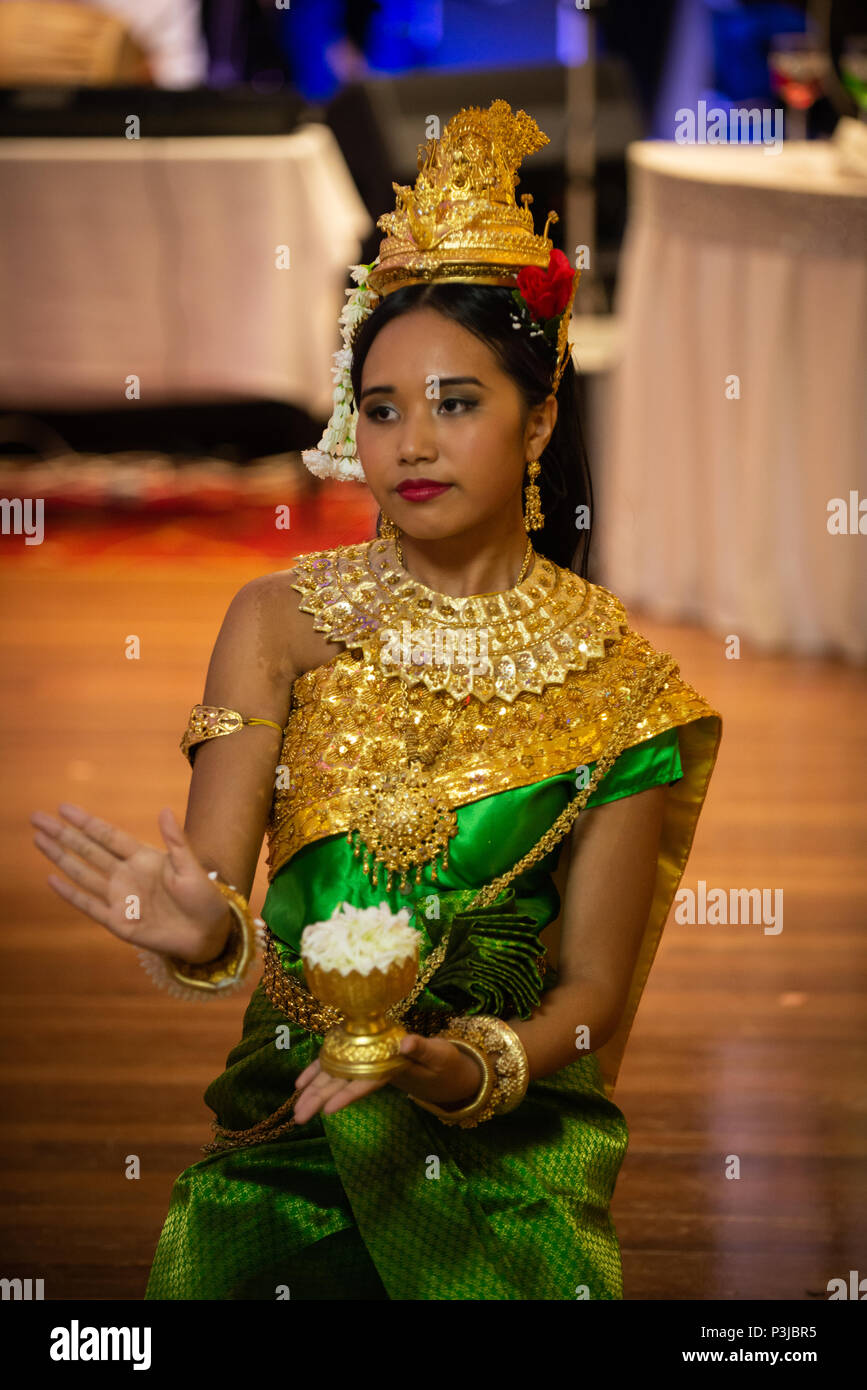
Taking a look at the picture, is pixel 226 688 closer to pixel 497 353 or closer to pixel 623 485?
pixel 497 353

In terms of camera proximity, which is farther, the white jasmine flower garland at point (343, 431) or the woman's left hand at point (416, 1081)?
the white jasmine flower garland at point (343, 431)

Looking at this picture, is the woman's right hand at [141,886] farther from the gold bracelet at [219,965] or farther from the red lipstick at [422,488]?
the red lipstick at [422,488]

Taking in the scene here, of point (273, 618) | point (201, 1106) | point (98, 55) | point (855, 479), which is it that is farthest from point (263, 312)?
point (273, 618)

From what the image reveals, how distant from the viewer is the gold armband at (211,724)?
2002 mm

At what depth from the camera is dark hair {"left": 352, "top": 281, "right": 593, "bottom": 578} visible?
1936 mm

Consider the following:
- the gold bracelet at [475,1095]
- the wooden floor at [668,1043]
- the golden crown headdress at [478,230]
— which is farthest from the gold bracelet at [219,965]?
the wooden floor at [668,1043]

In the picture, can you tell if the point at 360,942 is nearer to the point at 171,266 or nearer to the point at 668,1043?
the point at 668,1043

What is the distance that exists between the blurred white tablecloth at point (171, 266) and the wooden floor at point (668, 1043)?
3.41 m

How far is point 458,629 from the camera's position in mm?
2057

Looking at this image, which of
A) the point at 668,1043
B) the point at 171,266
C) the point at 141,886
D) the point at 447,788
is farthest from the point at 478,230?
the point at 171,266

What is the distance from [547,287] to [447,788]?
23.0 inches

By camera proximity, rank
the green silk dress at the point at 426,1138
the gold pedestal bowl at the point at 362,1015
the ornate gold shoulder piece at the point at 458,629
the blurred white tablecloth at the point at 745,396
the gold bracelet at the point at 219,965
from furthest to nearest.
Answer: the blurred white tablecloth at the point at 745,396 → the ornate gold shoulder piece at the point at 458,629 → the green silk dress at the point at 426,1138 → the gold bracelet at the point at 219,965 → the gold pedestal bowl at the point at 362,1015

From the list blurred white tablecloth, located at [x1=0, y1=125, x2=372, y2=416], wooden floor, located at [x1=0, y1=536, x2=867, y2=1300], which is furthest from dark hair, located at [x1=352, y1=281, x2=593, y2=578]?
blurred white tablecloth, located at [x1=0, y1=125, x2=372, y2=416]

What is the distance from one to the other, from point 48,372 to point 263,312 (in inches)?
44.0
